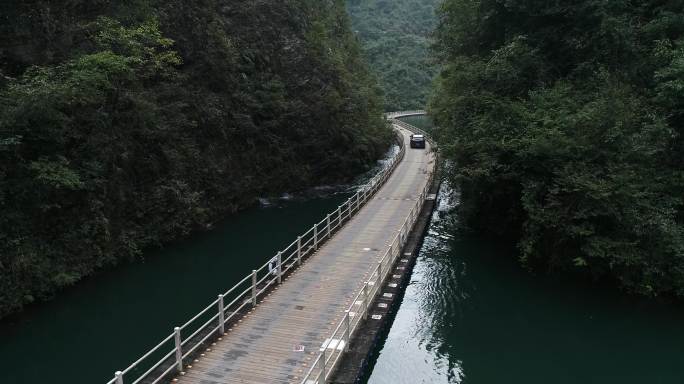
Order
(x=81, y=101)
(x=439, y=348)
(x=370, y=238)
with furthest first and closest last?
(x=370, y=238)
(x=81, y=101)
(x=439, y=348)

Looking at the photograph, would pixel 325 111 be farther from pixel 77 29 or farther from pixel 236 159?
pixel 77 29

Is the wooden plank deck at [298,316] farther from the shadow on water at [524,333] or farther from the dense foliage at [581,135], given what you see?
the dense foliage at [581,135]

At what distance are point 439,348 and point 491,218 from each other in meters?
10.8

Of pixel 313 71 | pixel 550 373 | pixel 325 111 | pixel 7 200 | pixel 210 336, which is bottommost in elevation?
pixel 550 373

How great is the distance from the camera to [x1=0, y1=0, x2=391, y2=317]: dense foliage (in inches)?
708

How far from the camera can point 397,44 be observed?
114 meters

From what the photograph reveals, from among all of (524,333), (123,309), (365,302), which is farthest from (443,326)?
(123,309)

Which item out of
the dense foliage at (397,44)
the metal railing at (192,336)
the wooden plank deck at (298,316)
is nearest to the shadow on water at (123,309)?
the metal railing at (192,336)

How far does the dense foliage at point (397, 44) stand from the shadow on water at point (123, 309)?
7117 centimetres

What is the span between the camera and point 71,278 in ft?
61.6

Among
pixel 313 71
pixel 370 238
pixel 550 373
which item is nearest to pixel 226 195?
pixel 370 238

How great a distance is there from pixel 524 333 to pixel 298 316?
26.1 ft

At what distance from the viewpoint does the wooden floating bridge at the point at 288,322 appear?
12195mm

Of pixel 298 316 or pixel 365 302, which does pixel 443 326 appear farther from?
pixel 298 316
